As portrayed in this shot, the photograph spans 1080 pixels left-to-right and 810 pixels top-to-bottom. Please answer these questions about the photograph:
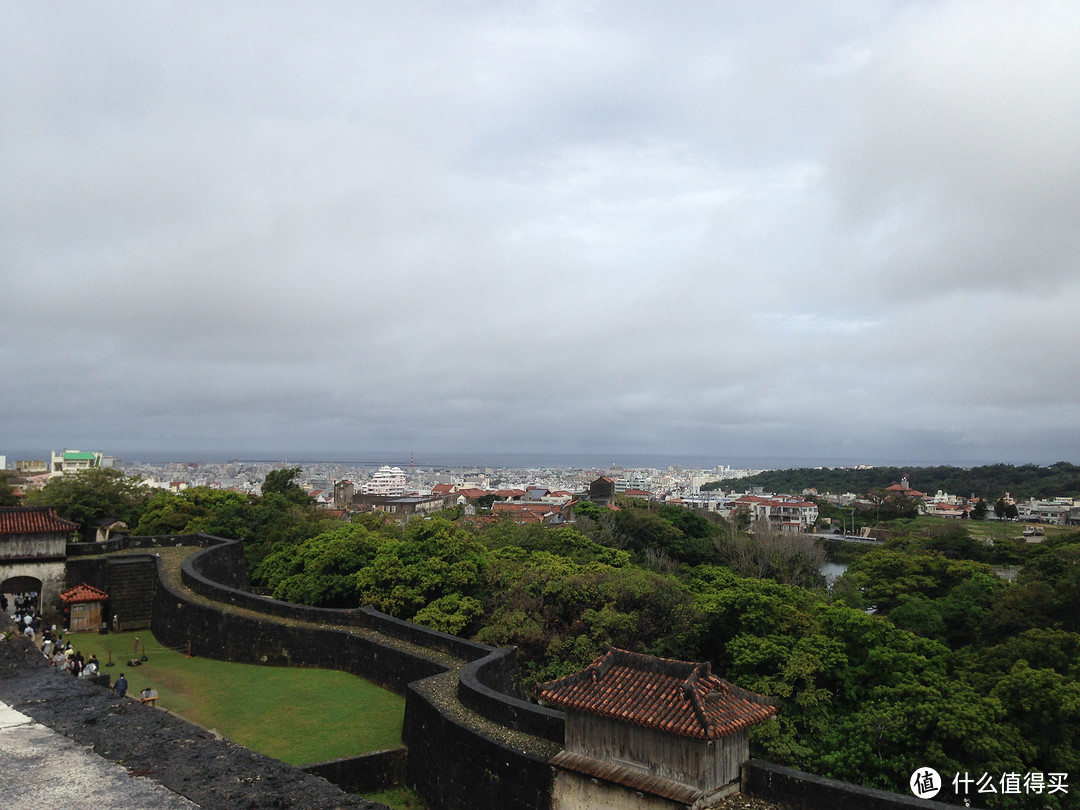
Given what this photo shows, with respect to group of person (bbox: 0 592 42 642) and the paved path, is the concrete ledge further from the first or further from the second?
group of person (bbox: 0 592 42 642)

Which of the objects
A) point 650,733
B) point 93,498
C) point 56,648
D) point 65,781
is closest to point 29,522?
point 56,648

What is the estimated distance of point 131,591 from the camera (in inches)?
912

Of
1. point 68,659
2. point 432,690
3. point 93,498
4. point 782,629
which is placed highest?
point 93,498

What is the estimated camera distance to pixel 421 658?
15258 millimetres

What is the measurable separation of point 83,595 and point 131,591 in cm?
131

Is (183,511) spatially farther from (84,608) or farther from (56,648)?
(56,648)

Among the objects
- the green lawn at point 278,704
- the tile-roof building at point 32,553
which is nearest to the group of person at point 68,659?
the green lawn at point 278,704

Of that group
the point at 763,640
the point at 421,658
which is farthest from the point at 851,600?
the point at 421,658

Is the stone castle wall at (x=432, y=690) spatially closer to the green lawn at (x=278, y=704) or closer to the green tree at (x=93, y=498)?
the green lawn at (x=278, y=704)

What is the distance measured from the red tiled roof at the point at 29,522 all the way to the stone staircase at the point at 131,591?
90.1 inches

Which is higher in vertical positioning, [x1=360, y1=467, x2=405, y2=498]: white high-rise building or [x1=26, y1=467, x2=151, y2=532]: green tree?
[x1=26, y1=467, x2=151, y2=532]: green tree

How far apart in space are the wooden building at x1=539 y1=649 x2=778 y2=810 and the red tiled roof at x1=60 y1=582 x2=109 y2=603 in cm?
1816

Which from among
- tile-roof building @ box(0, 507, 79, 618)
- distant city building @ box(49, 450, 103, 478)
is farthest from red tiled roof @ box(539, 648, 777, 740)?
distant city building @ box(49, 450, 103, 478)

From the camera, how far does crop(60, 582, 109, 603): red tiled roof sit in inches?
872
